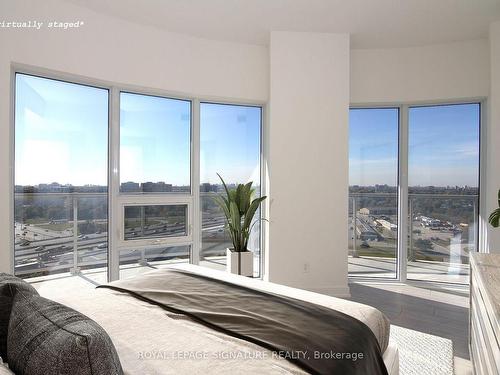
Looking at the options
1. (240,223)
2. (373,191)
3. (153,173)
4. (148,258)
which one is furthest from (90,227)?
(373,191)

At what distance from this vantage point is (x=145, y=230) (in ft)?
12.4

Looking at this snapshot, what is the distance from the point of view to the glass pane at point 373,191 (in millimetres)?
4324

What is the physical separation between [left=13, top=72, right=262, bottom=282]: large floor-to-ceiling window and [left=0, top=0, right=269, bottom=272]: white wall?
206mm

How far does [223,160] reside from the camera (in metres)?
4.20

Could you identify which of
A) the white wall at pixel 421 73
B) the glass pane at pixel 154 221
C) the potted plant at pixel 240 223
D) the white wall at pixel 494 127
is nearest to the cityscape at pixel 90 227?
the glass pane at pixel 154 221

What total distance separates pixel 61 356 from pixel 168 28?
3.65 meters

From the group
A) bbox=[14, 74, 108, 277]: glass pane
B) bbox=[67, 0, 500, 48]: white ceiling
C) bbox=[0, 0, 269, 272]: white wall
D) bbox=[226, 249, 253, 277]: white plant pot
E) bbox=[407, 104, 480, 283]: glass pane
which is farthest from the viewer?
bbox=[407, 104, 480, 283]: glass pane

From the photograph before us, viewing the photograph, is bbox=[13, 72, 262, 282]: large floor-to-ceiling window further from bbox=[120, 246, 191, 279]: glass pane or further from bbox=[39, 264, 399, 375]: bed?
bbox=[39, 264, 399, 375]: bed

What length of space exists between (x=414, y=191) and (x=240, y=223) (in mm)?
2282

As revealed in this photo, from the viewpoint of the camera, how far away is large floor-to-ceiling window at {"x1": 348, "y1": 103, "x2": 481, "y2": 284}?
13.4 ft

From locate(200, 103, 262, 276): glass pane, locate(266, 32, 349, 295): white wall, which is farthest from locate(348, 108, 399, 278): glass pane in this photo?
locate(200, 103, 262, 276): glass pane

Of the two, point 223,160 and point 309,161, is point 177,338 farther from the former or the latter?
point 223,160

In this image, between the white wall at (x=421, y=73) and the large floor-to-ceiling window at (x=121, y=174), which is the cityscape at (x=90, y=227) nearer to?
the large floor-to-ceiling window at (x=121, y=174)

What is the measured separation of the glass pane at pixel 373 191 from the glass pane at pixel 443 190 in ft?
0.71
